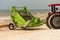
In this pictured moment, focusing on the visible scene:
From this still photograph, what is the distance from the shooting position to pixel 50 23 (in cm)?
1677

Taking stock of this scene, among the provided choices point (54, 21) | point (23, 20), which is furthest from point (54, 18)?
point (23, 20)

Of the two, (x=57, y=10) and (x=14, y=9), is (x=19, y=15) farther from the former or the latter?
(x=57, y=10)

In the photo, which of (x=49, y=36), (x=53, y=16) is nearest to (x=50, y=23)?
(x=53, y=16)

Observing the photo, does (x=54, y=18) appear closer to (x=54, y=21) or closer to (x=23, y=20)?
(x=54, y=21)

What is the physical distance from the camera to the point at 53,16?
16.6m

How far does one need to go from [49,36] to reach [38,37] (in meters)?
0.45

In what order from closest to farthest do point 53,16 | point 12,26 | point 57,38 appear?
1. point 57,38
2. point 53,16
3. point 12,26

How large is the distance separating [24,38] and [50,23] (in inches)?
208

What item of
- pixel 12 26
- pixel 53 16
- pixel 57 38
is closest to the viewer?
pixel 57 38

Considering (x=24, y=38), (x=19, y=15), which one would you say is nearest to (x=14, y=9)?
(x=19, y=15)

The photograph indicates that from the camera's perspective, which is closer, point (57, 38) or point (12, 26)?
point (57, 38)

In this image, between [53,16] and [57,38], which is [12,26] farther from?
[57,38]

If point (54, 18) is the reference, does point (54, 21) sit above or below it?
below

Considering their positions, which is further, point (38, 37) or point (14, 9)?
point (14, 9)
